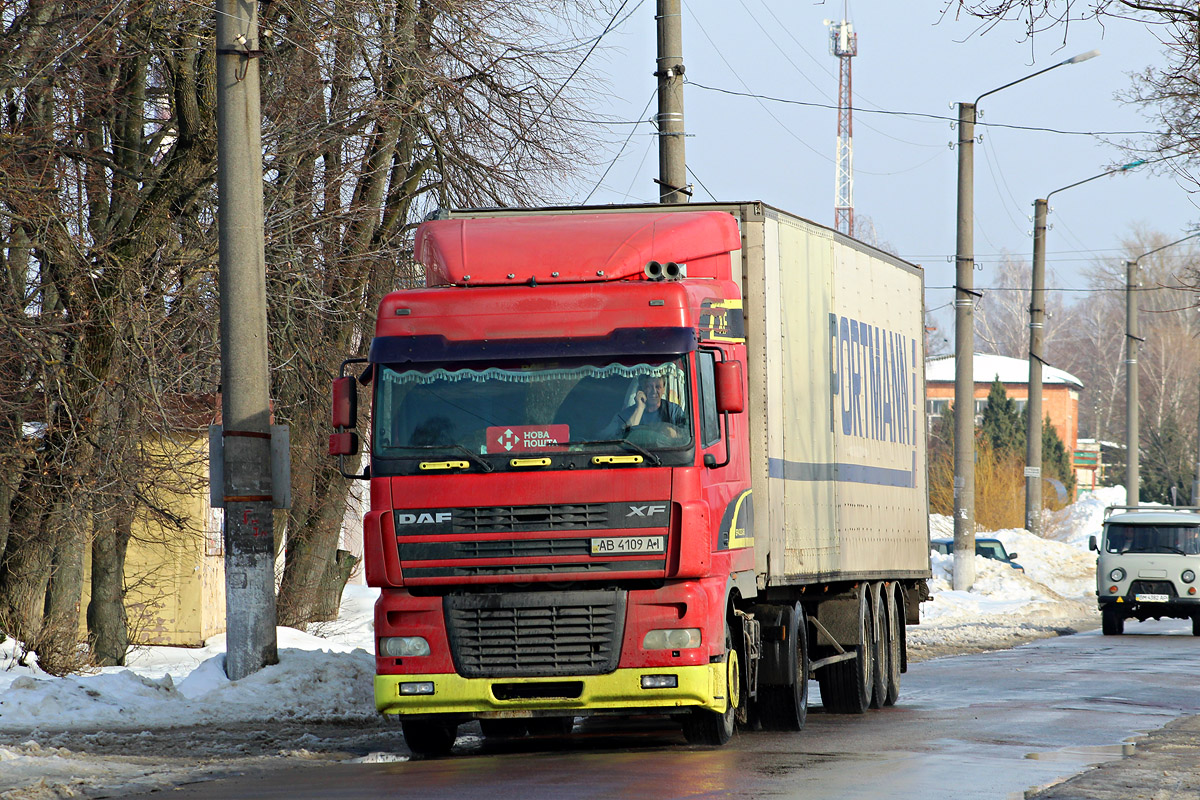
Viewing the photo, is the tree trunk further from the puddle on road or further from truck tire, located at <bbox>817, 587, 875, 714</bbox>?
the puddle on road

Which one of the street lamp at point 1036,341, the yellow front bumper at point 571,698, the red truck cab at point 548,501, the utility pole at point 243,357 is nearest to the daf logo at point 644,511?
the red truck cab at point 548,501

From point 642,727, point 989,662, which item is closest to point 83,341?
point 642,727

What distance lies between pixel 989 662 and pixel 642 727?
30.6ft

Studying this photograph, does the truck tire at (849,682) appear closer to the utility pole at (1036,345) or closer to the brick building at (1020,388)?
the utility pole at (1036,345)

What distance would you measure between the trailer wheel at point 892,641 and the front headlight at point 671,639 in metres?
5.76

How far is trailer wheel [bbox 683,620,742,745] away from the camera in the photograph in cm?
1094

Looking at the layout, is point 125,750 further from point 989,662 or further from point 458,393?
point 989,662

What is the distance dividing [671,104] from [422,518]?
27.3 ft

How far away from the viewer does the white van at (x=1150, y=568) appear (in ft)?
90.8

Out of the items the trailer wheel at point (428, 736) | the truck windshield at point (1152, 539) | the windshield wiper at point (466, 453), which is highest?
the windshield wiper at point (466, 453)

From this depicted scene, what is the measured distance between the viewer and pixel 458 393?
10.5 metres

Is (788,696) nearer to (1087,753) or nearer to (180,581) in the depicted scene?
(1087,753)

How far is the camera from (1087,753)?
36.0 ft

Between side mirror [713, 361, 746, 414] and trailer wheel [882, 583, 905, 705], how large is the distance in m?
5.92
